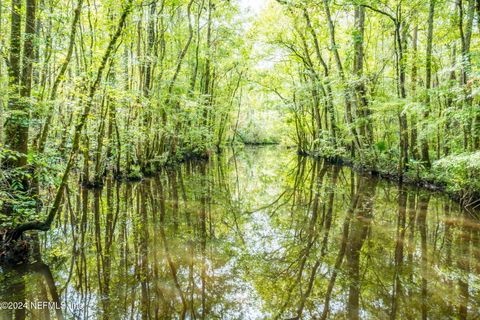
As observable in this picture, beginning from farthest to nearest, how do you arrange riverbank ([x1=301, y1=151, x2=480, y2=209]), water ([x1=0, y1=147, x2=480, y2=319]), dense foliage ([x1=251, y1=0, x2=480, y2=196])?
1. dense foliage ([x1=251, y1=0, x2=480, y2=196])
2. riverbank ([x1=301, y1=151, x2=480, y2=209])
3. water ([x1=0, y1=147, x2=480, y2=319])

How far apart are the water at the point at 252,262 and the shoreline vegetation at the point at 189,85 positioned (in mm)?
1229

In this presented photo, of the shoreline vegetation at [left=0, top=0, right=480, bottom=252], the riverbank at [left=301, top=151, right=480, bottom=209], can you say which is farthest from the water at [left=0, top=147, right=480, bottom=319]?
the shoreline vegetation at [left=0, top=0, right=480, bottom=252]

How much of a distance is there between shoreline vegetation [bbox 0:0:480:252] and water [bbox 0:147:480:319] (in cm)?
123

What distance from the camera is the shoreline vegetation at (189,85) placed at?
243 inches

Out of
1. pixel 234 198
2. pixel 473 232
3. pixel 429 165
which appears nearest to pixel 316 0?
pixel 429 165

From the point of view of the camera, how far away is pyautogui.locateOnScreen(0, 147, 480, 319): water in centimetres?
443

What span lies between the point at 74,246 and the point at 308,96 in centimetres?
2128

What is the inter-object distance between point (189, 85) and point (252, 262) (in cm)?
1336

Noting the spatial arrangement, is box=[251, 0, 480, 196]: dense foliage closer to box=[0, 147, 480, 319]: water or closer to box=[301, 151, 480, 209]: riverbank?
box=[301, 151, 480, 209]: riverbank

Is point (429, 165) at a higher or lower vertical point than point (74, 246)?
higher

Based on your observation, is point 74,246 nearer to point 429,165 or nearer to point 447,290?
point 447,290

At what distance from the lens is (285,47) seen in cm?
2331

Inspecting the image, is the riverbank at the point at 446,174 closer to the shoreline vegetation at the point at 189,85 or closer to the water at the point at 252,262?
the shoreline vegetation at the point at 189,85

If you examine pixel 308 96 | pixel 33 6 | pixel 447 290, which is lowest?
pixel 447 290
